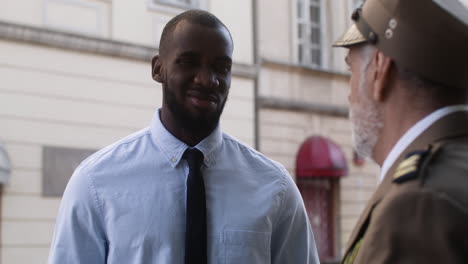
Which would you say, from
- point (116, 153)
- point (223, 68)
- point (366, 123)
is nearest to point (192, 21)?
point (223, 68)

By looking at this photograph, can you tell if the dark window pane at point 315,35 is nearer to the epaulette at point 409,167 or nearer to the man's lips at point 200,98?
the man's lips at point 200,98

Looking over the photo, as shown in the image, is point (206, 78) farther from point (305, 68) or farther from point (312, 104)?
point (312, 104)

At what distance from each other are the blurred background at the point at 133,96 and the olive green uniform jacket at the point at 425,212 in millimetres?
7473

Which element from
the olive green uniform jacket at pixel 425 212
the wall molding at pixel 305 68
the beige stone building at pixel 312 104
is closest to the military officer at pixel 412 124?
the olive green uniform jacket at pixel 425 212

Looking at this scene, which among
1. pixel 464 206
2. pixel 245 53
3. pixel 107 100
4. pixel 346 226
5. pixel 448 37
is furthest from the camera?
pixel 346 226

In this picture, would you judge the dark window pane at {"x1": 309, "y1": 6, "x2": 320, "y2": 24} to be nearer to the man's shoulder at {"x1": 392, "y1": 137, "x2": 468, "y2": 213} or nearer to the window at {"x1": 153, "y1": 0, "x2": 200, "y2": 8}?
the window at {"x1": 153, "y1": 0, "x2": 200, "y2": 8}

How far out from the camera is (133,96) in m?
10.0

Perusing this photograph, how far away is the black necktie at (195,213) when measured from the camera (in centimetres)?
222

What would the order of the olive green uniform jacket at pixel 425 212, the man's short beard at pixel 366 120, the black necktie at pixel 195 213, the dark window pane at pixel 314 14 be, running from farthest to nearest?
1. the dark window pane at pixel 314 14
2. the black necktie at pixel 195 213
3. the man's short beard at pixel 366 120
4. the olive green uniform jacket at pixel 425 212

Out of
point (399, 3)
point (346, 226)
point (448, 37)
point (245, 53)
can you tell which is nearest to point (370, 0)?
point (399, 3)

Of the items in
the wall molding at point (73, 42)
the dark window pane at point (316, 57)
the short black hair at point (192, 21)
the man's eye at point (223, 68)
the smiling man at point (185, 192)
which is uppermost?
the dark window pane at point (316, 57)

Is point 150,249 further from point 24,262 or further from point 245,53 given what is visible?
point 245,53

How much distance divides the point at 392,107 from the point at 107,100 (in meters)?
8.43

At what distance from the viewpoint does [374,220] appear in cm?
135
